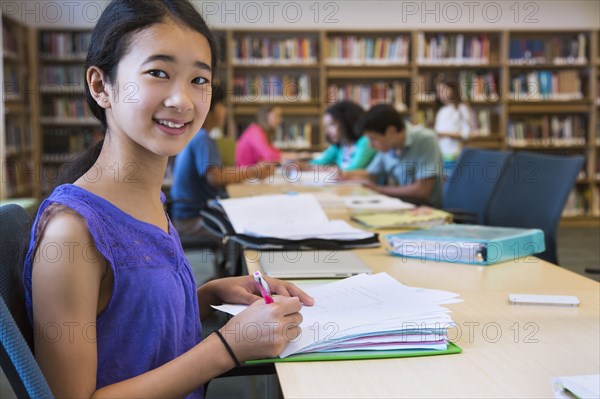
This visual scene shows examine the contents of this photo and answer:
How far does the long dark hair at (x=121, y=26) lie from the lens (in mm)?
930

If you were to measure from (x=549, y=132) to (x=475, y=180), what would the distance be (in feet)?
13.6

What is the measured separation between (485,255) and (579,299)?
0.31m

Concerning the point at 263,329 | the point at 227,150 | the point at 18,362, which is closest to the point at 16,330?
the point at 18,362

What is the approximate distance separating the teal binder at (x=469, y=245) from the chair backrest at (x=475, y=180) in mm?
1176

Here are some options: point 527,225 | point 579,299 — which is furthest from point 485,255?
point 527,225

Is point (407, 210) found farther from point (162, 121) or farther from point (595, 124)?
point (595, 124)

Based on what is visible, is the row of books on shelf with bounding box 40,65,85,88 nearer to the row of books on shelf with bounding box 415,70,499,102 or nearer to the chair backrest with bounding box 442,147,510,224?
the row of books on shelf with bounding box 415,70,499,102

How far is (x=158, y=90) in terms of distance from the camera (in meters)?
0.90

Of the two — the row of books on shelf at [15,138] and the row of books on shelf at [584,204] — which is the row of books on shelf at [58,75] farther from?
the row of books on shelf at [584,204]

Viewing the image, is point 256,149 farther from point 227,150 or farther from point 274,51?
point 274,51

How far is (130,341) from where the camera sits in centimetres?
89

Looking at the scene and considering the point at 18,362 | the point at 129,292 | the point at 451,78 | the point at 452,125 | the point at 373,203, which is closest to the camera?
the point at 18,362

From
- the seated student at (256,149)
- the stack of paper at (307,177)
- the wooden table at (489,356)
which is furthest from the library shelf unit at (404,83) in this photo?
the wooden table at (489,356)

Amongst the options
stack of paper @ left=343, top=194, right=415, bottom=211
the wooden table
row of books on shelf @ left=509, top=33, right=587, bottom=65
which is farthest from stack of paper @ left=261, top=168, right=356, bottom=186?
row of books on shelf @ left=509, top=33, right=587, bottom=65
